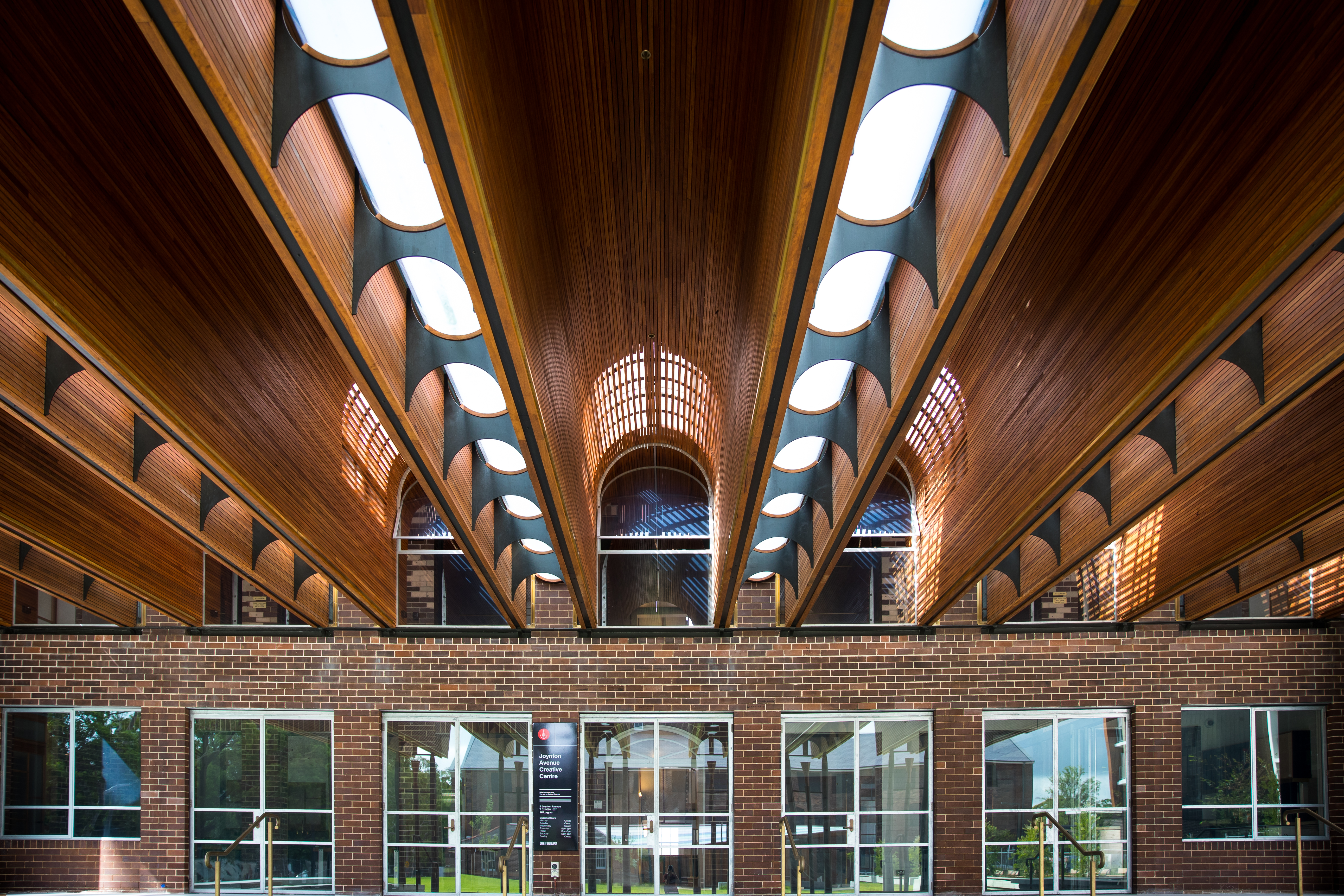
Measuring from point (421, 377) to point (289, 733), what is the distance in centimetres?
896

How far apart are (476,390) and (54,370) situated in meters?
2.94

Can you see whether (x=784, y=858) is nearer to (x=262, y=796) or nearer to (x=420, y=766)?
(x=420, y=766)

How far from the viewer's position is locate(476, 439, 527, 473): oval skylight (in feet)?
30.1

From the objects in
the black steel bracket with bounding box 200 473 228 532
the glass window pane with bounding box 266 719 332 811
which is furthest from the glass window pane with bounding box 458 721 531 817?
the black steel bracket with bounding box 200 473 228 532

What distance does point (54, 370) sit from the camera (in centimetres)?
726

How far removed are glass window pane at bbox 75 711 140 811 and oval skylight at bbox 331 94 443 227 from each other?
11.5 metres

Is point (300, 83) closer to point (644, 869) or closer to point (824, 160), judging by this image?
point (824, 160)

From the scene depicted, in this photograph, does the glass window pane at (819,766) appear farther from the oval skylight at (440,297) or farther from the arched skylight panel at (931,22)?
the arched skylight panel at (931,22)

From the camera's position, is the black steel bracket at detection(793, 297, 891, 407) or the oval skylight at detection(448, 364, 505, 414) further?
the oval skylight at detection(448, 364, 505, 414)

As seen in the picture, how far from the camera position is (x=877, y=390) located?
745 centimetres

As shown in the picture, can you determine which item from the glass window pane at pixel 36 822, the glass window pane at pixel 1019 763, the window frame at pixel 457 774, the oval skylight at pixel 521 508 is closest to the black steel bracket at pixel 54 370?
the oval skylight at pixel 521 508

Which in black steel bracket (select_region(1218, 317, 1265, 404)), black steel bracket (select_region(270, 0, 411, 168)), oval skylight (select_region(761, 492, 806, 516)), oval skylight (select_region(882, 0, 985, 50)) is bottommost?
oval skylight (select_region(761, 492, 806, 516))

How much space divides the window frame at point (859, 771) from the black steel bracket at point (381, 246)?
978 centimetres

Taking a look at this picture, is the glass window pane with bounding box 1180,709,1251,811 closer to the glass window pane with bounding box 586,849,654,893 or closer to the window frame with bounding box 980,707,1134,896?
the window frame with bounding box 980,707,1134,896
